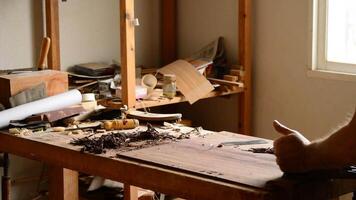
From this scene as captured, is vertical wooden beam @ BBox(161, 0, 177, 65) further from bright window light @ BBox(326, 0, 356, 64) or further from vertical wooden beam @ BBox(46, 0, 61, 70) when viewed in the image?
bright window light @ BBox(326, 0, 356, 64)

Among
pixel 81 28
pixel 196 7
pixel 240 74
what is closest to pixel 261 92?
pixel 240 74

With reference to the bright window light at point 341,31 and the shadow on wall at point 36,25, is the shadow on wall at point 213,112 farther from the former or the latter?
the shadow on wall at point 36,25

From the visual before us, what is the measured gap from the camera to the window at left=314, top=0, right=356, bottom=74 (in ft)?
11.2

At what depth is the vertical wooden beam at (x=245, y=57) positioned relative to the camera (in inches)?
144

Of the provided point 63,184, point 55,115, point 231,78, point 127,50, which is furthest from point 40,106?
point 231,78

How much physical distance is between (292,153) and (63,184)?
1.05 meters

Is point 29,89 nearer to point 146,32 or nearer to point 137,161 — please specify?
point 137,161

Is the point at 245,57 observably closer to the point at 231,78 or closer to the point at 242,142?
the point at 231,78

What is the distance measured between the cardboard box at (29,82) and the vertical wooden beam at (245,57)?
50.9 inches

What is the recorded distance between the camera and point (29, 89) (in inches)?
103

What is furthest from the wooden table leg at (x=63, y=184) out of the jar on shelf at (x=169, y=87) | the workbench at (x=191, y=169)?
the jar on shelf at (x=169, y=87)

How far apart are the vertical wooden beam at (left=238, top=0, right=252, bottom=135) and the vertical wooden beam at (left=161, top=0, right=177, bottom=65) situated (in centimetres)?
56

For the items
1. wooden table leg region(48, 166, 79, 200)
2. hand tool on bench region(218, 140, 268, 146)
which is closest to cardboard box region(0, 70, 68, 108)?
wooden table leg region(48, 166, 79, 200)

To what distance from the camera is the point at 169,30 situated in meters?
4.06
